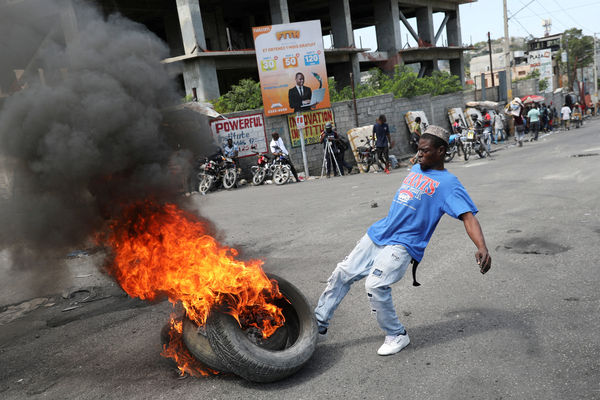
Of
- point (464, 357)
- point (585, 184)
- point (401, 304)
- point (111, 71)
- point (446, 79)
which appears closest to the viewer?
point (464, 357)

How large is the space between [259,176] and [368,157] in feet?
13.6

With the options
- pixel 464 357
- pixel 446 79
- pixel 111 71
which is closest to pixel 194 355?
pixel 464 357

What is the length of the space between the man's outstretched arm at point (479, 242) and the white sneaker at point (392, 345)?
2.80 feet

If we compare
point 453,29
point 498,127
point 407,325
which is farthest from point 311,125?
point 453,29

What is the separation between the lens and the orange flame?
3469mm

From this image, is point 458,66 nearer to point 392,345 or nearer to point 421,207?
point 421,207

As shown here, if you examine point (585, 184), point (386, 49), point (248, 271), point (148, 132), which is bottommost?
point (585, 184)

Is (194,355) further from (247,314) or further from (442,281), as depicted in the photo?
(442,281)

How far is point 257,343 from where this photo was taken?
3.60 meters

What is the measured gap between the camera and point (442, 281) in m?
5.13

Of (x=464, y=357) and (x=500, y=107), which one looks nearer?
(x=464, y=357)

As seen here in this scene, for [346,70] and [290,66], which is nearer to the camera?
[290,66]

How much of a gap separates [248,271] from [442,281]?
8.21 ft

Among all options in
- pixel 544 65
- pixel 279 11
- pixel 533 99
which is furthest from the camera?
pixel 544 65
